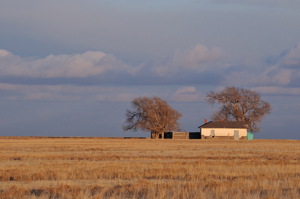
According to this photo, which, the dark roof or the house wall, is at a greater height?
the dark roof

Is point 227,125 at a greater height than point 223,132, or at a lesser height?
greater

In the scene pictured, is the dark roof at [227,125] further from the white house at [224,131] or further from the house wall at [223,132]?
the house wall at [223,132]

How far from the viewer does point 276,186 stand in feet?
54.4

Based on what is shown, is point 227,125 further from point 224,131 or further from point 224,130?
point 224,131

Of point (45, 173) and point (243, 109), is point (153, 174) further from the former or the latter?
point (243, 109)

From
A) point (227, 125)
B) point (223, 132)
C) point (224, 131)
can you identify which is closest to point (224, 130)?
point (224, 131)

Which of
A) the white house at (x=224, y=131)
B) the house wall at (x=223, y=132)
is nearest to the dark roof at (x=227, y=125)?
the white house at (x=224, y=131)

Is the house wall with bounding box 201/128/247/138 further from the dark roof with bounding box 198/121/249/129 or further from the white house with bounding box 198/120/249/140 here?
the dark roof with bounding box 198/121/249/129

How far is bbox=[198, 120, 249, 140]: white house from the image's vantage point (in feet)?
297

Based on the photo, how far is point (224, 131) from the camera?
297ft

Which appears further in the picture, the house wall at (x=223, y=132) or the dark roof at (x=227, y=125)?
the dark roof at (x=227, y=125)

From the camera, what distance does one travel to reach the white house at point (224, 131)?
297 feet

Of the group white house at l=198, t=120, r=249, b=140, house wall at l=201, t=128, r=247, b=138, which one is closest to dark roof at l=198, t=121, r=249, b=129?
white house at l=198, t=120, r=249, b=140

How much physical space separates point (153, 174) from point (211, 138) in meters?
70.3
